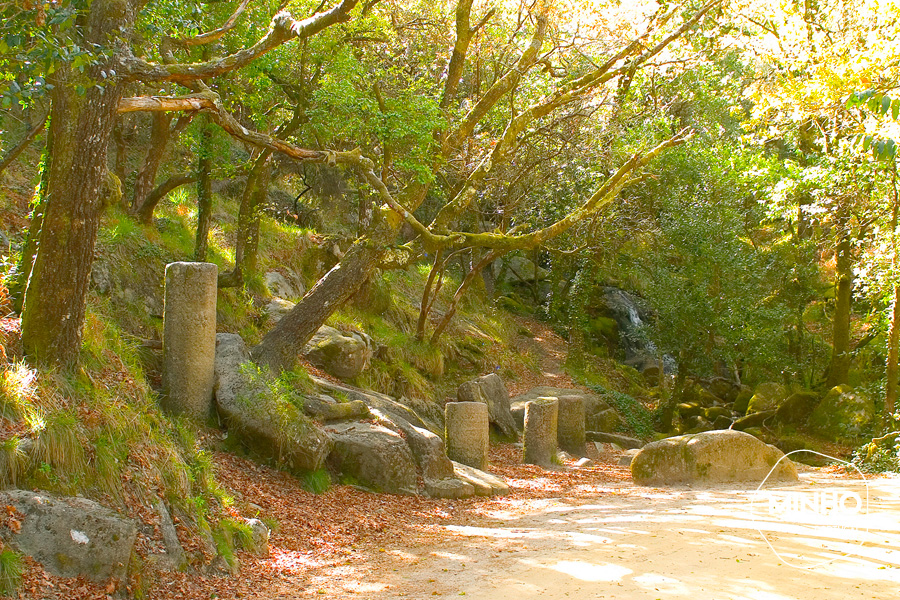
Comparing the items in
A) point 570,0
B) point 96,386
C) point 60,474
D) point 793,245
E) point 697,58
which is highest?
point 570,0

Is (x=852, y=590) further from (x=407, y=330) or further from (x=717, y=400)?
(x=717, y=400)

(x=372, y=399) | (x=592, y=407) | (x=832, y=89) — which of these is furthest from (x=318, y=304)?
(x=592, y=407)

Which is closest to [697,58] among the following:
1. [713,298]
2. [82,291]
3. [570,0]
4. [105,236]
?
[570,0]

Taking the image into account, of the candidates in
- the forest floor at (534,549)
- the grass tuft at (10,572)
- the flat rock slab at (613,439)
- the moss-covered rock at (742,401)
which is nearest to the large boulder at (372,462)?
the forest floor at (534,549)

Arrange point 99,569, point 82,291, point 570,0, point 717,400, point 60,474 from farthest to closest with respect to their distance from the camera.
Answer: point 717,400 → point 570,0 → point 82,291 → point 60,474 → point 99,569

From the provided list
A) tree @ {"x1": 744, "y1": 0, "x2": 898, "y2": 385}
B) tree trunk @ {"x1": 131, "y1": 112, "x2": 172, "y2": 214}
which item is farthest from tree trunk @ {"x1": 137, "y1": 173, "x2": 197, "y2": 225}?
tree @ {"x1": 744, "y1": 0, "x2": 898, "y2": 385}

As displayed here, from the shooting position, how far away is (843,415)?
15.7 m

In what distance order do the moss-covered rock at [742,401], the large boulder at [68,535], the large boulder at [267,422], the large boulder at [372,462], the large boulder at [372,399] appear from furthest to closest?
the moss-covered rock at [742,401] < the large boulder at [372,399] < the large boulder at [372,462] < the large boulder at [267,422] < the large boulder at [68,535]

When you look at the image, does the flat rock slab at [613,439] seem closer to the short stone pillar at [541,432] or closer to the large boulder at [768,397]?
the large boulder at [768,397]

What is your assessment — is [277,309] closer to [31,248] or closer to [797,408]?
[31,248]

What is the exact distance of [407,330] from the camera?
1819 cm

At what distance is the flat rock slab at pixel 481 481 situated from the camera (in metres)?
10.8

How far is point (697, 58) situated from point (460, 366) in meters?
9.13

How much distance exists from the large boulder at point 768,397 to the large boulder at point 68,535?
16.1 m
